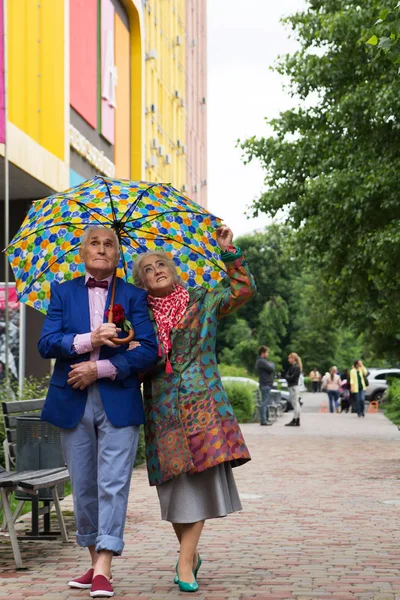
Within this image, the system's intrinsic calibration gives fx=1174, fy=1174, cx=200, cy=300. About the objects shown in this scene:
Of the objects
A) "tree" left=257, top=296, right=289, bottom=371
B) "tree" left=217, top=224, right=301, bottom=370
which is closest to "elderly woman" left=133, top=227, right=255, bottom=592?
"tree" left=217, top=224, right=301, bottom=370

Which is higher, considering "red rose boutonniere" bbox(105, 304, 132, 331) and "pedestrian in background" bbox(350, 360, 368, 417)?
"red rose boutonniere" bbox(105, 304, 132, 331)

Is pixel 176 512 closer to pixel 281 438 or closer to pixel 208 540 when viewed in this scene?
pixel 208 540

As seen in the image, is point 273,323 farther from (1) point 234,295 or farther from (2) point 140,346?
(2) point 140,346

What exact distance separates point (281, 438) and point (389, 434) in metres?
3.05

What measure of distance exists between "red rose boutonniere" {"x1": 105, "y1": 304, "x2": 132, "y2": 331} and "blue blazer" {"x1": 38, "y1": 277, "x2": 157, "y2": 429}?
2.1 inches

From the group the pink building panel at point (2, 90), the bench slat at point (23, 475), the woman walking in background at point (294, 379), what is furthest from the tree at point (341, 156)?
the bench slat at point (23, 475)

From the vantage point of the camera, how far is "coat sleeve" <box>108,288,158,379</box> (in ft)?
20.1

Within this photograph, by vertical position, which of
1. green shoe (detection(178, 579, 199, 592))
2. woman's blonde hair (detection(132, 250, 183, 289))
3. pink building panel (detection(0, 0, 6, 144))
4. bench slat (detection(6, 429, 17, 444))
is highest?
pink building panel (detection(0, 0, 6, 144))

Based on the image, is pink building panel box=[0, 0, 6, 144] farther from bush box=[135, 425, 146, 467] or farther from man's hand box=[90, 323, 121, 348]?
man's hand box=[90, 323, 121, 348]

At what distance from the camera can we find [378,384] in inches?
1994

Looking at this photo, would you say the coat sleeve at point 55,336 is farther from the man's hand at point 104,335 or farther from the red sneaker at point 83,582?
the red sneaker at point 83,582

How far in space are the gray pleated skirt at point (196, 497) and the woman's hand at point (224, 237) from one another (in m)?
1.31

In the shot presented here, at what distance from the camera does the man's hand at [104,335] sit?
239 inches

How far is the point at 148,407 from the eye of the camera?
21.0 feet
